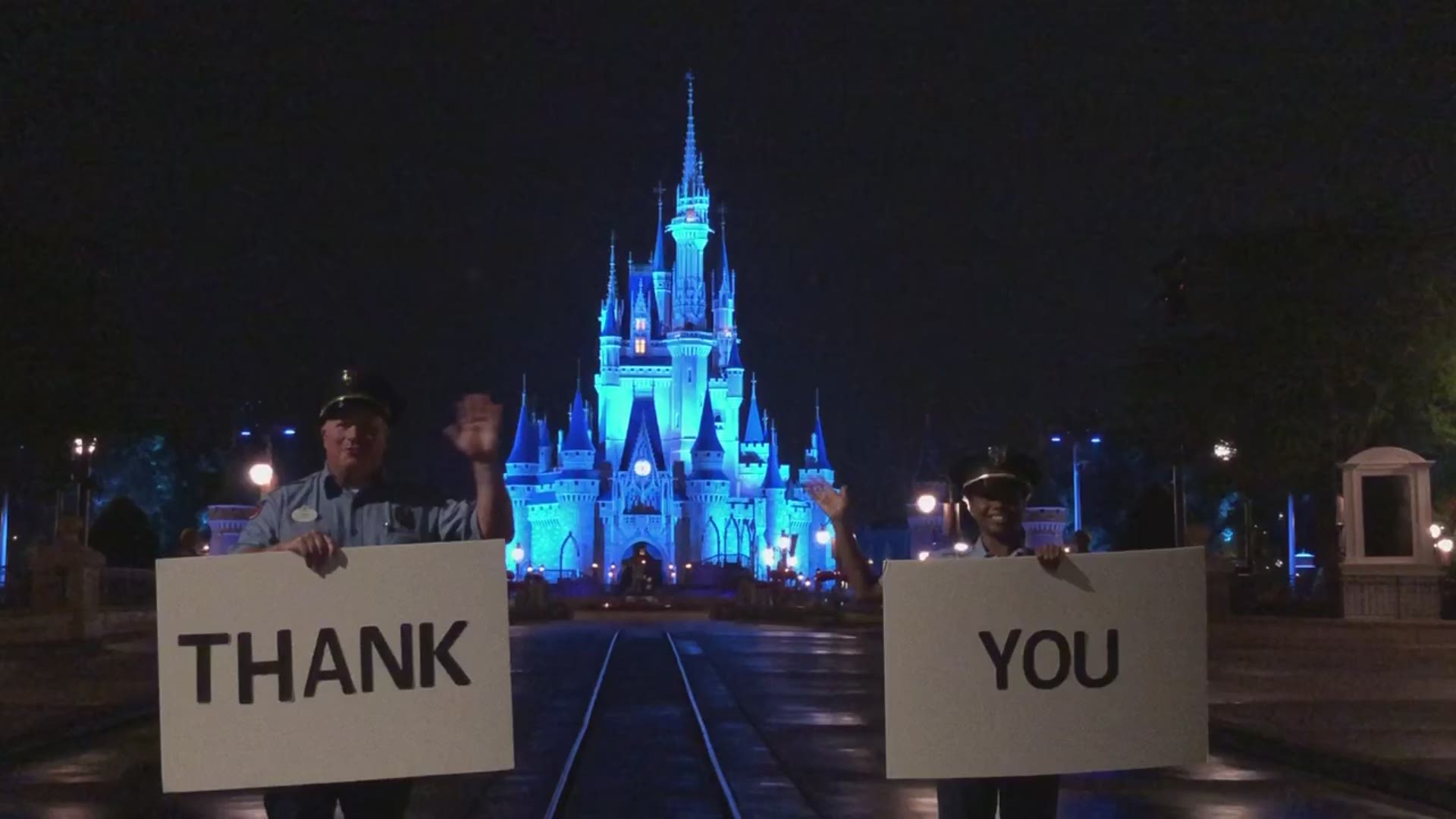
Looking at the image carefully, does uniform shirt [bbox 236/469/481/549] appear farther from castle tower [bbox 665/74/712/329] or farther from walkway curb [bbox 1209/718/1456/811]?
castle tower [bbox 665/74/712/329]

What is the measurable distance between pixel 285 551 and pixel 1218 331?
37053 mm

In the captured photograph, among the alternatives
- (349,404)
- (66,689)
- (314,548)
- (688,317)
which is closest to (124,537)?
(66,689)

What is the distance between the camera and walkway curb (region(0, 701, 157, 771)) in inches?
634

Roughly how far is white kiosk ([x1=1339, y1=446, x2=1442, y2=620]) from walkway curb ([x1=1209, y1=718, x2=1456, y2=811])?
56.4ft

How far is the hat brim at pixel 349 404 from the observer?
6.89m

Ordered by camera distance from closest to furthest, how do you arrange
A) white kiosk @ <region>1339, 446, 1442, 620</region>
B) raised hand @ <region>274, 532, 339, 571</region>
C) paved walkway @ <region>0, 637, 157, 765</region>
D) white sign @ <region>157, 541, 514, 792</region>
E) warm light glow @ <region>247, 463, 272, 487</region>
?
raised hand @ <region>274, 532, 339, 571</region> < white sign @ <region>157, 541, 514, 792</region> < paved walkway @ <region>0, 637, 157, 765</region> < warm light glow @ <region>247, 463, 272, 487</region> < white kiosk @ <region>1339, 446, 1442, 620</region>

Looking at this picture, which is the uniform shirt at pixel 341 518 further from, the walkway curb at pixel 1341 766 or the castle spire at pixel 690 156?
the castle spire at pixel 690 156

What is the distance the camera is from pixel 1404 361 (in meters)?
39.1

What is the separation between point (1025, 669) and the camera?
282 inches

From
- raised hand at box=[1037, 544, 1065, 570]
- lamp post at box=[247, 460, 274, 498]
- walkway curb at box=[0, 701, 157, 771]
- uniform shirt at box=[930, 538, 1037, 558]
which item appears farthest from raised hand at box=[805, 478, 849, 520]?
lamp post at box=[247, 460, 274, 498]

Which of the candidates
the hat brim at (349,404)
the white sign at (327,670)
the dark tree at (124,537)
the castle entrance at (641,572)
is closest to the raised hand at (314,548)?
the white sign at (327,670)

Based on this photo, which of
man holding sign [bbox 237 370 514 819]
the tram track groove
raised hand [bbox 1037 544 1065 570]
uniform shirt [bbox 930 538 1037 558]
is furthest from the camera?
the tram track groove

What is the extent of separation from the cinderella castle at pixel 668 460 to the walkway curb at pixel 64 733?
101 m

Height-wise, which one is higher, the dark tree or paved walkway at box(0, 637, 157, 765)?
the dark tree
